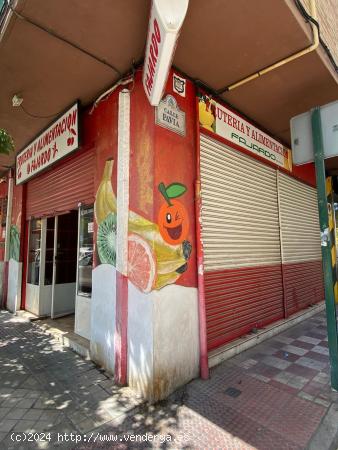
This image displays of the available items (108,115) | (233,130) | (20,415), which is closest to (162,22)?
(108,115)

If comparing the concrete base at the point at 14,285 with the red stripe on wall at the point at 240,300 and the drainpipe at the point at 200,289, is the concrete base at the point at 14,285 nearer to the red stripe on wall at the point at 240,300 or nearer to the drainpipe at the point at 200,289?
the red stripe on wall at the point at 240,300

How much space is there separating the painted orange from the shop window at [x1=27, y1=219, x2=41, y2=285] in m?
4.71

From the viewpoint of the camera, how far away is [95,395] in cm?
340

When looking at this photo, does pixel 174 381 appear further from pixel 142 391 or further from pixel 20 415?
pixel 20 415

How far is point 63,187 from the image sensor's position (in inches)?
234

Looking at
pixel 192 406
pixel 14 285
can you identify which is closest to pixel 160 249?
pixel 192 406

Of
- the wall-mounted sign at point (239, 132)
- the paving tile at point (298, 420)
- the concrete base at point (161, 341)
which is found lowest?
the paving tile at point (298, 420)

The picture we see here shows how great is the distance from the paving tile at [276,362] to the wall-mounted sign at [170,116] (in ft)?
12.1

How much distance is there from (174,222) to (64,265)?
14.1ft

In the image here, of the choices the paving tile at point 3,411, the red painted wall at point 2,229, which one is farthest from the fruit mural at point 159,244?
the red painted wall at point 2,229

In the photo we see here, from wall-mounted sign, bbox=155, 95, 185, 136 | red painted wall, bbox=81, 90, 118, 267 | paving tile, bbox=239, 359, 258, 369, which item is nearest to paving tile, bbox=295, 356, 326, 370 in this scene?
paving tile, bbox=239, 359, 258, 369

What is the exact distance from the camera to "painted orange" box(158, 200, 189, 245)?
11.8 feet

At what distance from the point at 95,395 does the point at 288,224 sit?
5463mm

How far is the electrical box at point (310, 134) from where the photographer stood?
356 cm
